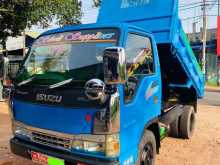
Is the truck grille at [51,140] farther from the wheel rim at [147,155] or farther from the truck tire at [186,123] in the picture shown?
the truck tire at [186,123]

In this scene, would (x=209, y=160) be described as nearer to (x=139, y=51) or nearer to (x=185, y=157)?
(x=185, y=157)

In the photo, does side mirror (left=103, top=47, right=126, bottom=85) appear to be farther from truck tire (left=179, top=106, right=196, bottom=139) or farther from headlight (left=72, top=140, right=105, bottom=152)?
truck tire (left=179, top=106, right=196, bottom=139)

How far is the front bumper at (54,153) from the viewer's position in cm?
405

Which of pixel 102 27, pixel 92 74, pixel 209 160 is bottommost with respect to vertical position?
pixel 209 160

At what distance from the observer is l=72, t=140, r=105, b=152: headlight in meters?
4.03

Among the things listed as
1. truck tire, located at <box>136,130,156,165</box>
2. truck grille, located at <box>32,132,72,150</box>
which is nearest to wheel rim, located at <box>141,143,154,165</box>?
truck tire, located at <box>136,130,156,165</box>

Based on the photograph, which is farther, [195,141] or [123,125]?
[195,141]

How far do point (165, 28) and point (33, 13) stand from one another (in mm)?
8393

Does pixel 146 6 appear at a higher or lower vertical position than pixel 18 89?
higher

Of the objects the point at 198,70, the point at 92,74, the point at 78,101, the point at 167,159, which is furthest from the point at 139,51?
the point at 198,70

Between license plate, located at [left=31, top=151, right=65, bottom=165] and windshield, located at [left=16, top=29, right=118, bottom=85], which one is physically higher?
windshield, located at [left=16, top=29, right=118, bottom=85]

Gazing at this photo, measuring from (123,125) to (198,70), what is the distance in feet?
13.1

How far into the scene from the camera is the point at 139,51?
16.2ft

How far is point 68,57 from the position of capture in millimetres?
4609
